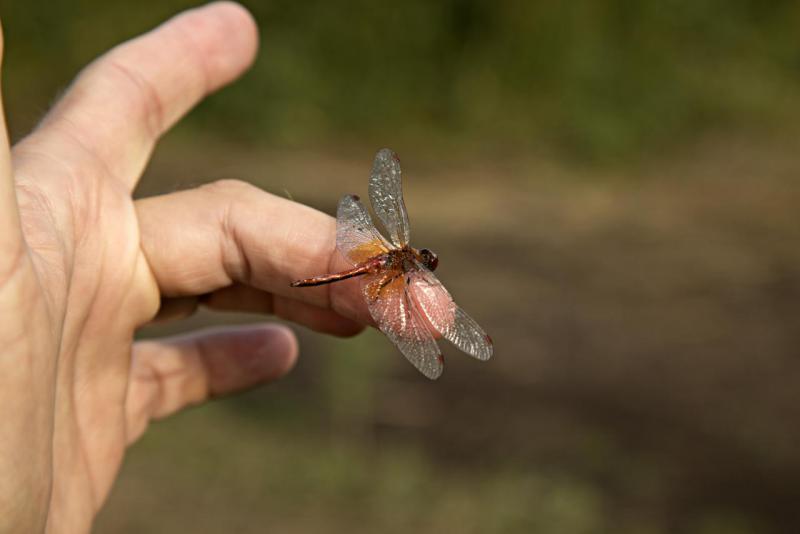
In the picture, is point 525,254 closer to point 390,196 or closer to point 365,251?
point 390,196

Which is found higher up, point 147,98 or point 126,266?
point 147,98

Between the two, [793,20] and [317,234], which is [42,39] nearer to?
[793,20]

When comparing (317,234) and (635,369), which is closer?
(317,234)

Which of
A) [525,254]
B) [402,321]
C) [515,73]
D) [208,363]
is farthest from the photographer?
[515,73]

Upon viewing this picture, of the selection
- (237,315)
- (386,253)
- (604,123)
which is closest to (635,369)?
(237,315)

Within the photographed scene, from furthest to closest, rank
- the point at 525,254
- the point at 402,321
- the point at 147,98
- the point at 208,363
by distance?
the point at 525,254, the point at 208,363, the point at 147,98, the point at 402,321

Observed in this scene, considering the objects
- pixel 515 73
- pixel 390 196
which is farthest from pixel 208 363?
pixel 515 73

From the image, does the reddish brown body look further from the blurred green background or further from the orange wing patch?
the blurred green background

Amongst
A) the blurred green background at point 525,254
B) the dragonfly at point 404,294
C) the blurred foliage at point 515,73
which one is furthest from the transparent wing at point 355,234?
the blurred foliage at point 515,73
